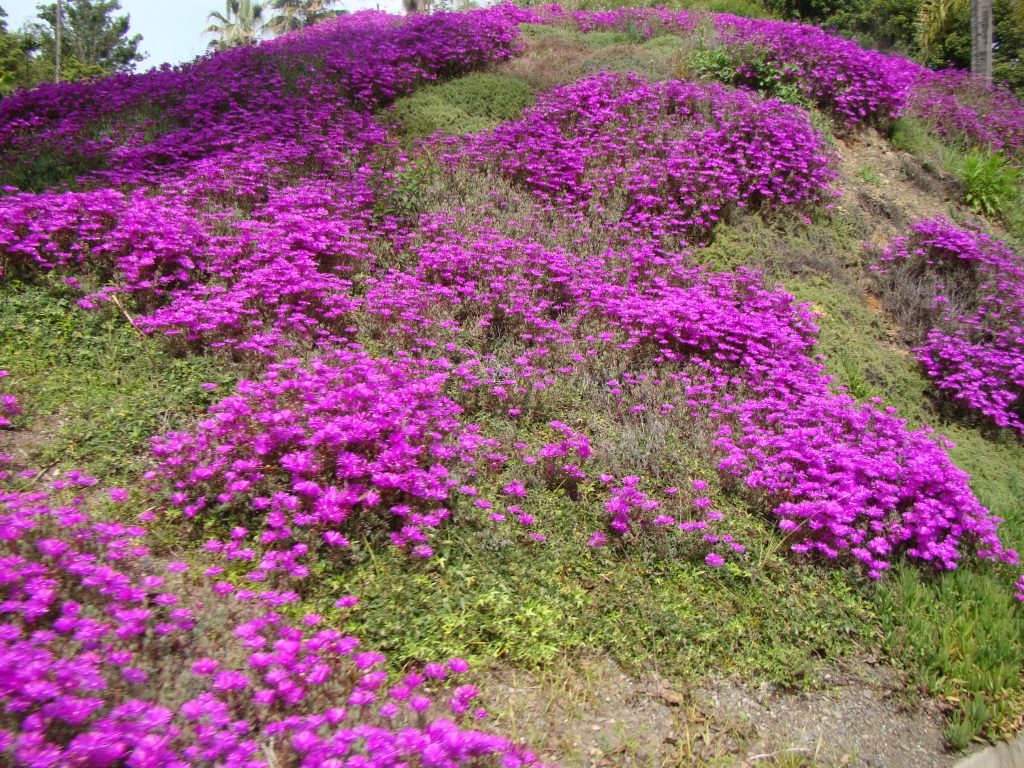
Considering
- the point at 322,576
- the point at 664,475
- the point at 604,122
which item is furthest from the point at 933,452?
the point at 604,122

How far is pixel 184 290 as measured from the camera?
18.1 ft

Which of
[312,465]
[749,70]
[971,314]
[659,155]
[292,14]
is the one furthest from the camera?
[292,14]

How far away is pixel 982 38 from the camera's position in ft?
50.8

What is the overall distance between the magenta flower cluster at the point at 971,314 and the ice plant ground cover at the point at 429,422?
50mm

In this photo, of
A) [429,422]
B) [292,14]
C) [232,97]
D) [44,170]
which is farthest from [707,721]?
[292,14]

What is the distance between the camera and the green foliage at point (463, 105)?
9758 mm

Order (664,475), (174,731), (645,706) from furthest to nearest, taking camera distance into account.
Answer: (664,475) → (645,706) → (174,731)

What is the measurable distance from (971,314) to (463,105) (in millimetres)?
7409

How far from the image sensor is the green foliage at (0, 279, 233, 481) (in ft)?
13.0

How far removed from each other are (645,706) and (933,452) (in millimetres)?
3048

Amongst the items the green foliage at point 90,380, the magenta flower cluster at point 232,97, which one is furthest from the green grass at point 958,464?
the magenta flower cluster at point 232,97

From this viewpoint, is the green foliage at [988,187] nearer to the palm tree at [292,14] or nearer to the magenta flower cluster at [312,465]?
the magenta flower cluster at [312,465]

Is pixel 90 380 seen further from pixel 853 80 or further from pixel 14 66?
pixel 14 66

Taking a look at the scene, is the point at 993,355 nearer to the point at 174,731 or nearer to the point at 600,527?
the point at 600,527
